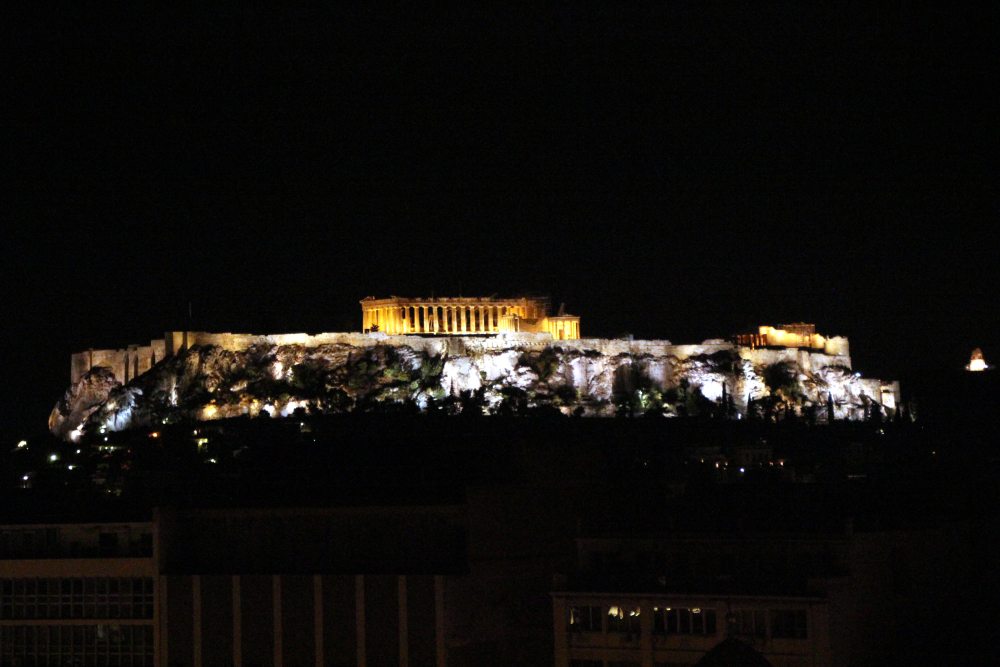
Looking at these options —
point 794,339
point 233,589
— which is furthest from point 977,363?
point 233,589

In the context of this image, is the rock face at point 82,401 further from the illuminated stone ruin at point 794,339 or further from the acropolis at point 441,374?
the illuminated stone ruin at point 794,339

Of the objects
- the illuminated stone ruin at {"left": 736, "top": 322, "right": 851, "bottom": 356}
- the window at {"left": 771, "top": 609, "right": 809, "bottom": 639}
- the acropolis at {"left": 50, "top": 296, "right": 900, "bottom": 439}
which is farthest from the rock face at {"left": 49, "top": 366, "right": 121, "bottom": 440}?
the window at {"left": 771, "top": 609, "right": 809, "bottom": 639}

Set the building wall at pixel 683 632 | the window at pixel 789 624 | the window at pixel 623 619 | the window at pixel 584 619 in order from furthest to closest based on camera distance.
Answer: the window at pixel 584 619, the window at pixel 623 619, the window at pixel 789 624, the building wall at pixel 683 632

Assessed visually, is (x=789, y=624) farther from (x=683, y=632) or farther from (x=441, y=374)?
(x=441, y=374)

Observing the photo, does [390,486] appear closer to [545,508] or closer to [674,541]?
[545,508]

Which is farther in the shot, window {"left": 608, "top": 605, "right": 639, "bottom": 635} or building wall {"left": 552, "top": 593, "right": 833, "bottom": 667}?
window {"left": 608, "top": 605, "right": 639, "bottom": 635}

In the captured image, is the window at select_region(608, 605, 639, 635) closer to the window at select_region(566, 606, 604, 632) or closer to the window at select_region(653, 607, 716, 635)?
the window at select_region(566, 606, 604, 632)

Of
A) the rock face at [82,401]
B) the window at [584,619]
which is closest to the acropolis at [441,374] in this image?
the rock face at [82,401]
